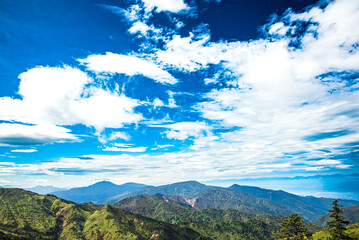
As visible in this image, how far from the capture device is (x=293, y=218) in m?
52.9

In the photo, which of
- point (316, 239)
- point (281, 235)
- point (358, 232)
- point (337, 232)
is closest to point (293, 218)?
point (281, 235)

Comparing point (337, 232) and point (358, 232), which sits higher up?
point (337, 232)

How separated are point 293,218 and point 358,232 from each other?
13332 centimetres

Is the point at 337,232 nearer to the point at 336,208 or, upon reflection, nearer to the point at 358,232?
the point at 336,208

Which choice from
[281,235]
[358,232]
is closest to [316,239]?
[358,232]

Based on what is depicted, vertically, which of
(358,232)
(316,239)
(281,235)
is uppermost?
(281,235)

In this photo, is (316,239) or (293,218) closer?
(293,218)

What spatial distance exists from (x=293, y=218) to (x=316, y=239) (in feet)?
494

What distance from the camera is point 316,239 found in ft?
532

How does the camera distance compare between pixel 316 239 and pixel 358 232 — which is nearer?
pixel 358 232

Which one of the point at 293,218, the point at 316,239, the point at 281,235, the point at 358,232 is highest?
the point at 293,218

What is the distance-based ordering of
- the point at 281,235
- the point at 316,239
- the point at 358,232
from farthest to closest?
the point at 316,239 < the point at 358,232 < the point at 281,235

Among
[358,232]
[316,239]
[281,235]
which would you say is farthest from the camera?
[316,239]

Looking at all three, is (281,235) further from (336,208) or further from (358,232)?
(358,232)
